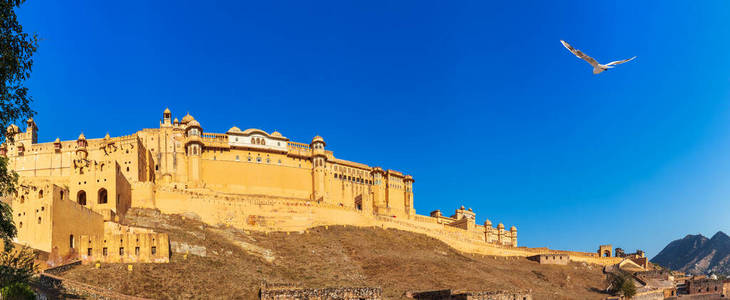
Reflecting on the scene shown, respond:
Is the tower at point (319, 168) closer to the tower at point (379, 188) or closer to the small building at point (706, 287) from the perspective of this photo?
the tower at point (379, 188)

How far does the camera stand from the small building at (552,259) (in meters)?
79.4

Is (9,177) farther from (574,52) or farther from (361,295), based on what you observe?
(574,52)

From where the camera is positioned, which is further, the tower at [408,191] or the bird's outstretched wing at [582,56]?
the tower at [408,191]

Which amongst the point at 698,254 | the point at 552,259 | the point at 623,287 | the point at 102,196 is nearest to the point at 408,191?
the point at 552,259

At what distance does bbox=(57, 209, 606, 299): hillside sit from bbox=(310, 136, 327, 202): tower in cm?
1097

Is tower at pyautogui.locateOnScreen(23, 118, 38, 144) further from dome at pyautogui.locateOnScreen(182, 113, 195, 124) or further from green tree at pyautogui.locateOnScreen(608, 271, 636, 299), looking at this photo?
green tree at pyautogui.locateOnScreen(608, 271, 636, 299)

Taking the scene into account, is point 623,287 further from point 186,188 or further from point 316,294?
point 186,188

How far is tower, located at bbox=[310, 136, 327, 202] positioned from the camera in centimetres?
8100

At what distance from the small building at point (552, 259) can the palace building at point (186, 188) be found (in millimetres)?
9852

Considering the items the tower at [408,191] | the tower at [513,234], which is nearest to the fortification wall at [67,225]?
the tower at [408,191]

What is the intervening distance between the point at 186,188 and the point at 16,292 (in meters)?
44.2

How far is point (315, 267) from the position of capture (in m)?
51.9

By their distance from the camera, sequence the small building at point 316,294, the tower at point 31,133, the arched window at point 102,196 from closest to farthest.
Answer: the small building at point 316,294, the arched window at point 102,196, the tower at point 31,133

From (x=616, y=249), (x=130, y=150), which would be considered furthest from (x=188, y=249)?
(x=616, y=249)
